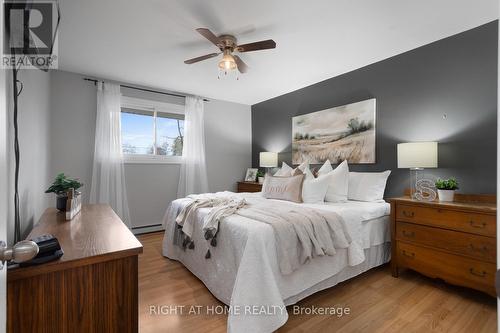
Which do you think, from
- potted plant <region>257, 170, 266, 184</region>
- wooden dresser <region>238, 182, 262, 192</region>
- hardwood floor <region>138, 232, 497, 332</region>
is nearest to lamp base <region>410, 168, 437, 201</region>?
hardwood floor <region>138, 232, 497, 332</region>

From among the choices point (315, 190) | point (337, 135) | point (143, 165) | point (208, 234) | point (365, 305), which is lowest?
point (365, 305)

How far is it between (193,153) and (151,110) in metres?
1.00

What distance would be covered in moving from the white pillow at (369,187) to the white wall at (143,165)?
257 cm

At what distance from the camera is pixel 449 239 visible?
6.52 feet

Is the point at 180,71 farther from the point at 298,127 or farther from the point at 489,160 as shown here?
the point at 489,160

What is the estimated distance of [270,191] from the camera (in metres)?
3.00

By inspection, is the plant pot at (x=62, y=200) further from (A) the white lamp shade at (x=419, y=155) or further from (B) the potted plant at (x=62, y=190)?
(A) the white lamp shade at (x=419, y=155)

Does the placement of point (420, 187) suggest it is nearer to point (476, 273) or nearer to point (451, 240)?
point (451, 240)

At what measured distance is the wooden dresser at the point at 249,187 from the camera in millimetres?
4195

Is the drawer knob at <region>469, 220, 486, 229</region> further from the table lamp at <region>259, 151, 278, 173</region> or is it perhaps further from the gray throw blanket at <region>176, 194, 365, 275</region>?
the table lamp at <region>259, 151, 278, 173</region>

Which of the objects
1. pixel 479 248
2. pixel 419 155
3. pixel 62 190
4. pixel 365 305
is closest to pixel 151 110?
pixel 62 190

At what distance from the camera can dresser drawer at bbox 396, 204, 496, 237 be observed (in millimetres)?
1799

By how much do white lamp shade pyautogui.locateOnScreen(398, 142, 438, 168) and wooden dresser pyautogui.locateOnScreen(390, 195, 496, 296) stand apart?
0.37 meters

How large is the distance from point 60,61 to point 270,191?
3085 millimetres
